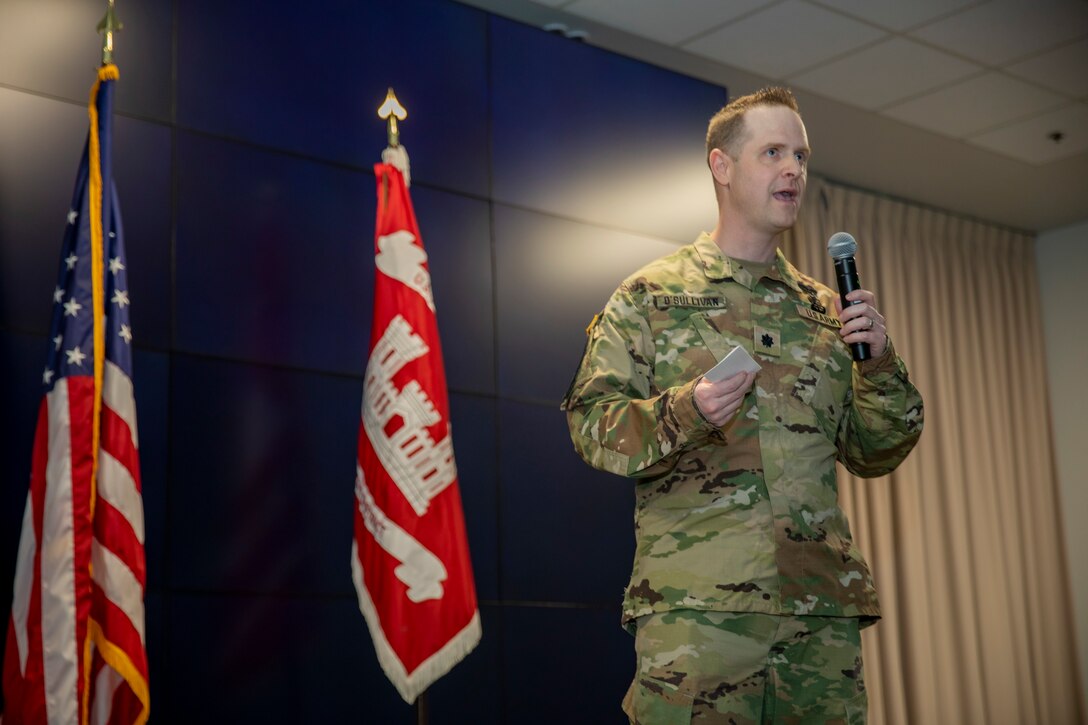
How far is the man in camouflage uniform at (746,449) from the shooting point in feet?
7.95

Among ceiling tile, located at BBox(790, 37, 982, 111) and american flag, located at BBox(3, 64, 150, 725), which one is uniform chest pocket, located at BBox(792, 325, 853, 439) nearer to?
american flag, located at BBox(3, 64, 150, 725)

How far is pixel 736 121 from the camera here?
9.43ft

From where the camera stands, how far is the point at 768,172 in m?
2.78

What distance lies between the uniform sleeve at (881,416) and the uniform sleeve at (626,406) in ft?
1.30

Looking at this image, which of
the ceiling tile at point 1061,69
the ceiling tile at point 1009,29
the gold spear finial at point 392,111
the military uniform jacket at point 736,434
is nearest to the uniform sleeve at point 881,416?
the military uniform jacket at point 736,434

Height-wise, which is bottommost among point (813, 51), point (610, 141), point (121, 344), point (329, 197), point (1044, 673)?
point (1044, 673)

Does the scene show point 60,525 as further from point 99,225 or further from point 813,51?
point 813,51

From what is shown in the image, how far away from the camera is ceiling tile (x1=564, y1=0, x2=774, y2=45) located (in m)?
5.06

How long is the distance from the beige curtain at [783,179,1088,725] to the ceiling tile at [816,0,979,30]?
71.1 inches

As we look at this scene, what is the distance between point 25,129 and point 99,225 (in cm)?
50

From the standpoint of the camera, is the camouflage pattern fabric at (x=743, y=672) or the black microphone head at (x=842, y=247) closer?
the camouflage pattern fabric at (x=743, y=672)

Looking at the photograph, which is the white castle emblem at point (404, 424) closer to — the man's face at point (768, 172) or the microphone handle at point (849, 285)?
the man's face at point (768, 172)

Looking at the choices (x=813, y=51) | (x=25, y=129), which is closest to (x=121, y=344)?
(x=25, y=129)

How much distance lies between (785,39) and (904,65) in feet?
2.00
